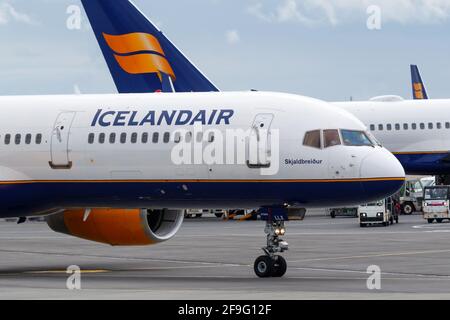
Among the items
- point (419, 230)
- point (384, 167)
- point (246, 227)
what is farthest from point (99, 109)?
point (246, 227)

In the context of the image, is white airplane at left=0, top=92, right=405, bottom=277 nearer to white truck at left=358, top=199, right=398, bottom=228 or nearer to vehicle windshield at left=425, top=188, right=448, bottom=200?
white truck at left=358, top=199, right=398, bottom=228

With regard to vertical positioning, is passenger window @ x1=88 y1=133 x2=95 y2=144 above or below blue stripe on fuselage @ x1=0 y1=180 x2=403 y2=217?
above

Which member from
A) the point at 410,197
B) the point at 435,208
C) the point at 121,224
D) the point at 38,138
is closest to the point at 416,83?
the point at 410,197

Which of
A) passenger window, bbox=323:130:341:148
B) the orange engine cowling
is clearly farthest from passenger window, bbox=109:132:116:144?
passenger window, bbox=323:130:341:148

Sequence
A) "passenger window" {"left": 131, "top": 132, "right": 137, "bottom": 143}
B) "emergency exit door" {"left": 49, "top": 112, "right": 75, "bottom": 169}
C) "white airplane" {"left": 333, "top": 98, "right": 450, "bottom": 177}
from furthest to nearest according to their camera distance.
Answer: "white airplane" {"left": 333, "top": 98, "right": 450, "bottom": 177} < "emergency exit door" {"left": 49, "top": 112, "right": 75, "bottom": 169} < "passenger window" {"left": 131, "top": 132, "right": 137, "bottom": 143}

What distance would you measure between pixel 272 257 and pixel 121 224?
557 cm

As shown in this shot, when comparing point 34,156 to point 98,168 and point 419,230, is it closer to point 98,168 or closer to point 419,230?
point 98,168

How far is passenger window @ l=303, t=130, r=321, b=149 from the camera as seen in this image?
103ft

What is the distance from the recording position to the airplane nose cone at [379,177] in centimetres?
3062

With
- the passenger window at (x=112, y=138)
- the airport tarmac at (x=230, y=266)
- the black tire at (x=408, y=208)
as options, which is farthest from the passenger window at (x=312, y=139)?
the black tire at (x=408, y=208)

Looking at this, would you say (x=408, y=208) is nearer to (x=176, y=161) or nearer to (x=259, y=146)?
(x=176, y=161)

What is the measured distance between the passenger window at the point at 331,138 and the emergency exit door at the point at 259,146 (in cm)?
144

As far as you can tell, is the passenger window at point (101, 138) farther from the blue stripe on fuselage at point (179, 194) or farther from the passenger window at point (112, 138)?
the blue stripe on fuselage at point (179, 194)

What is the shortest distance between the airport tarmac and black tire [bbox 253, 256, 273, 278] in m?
0.36
